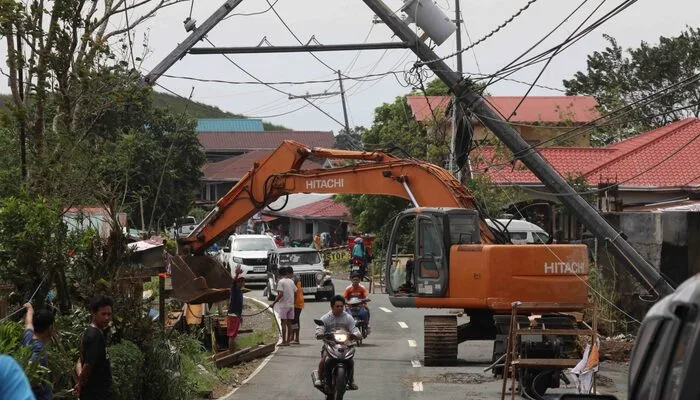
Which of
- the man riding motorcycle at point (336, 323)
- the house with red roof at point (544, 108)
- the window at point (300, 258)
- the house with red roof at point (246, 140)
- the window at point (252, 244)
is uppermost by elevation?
the house with red roof at point (246, 140)

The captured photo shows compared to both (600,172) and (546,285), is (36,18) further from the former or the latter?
(600,172)

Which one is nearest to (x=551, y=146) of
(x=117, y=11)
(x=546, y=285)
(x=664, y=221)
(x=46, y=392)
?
(x=664, y=221)

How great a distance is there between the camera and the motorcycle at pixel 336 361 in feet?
52.1

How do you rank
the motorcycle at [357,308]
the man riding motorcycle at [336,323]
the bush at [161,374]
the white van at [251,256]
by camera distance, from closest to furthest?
the bush at [161,374] < the man riding motorcycle at [336,323] < the motorcycle at [357,308] < the white van at [251,256]

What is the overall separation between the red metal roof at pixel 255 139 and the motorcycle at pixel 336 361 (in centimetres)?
9691

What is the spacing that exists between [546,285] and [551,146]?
94.5 ft

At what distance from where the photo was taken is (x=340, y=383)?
15.7 m

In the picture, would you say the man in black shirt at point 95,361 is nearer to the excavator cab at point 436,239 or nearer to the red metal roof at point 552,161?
the excavator cab at point 436,239

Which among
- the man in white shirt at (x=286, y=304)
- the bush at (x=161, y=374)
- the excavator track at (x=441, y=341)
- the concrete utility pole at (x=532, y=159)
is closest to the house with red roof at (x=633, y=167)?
the man in white shirt at (x=286, y=304)

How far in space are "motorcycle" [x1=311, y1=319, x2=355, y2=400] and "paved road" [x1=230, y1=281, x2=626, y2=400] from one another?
3.99 feet

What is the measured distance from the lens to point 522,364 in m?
15.7

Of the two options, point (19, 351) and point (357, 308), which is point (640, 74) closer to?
point (357, 308)

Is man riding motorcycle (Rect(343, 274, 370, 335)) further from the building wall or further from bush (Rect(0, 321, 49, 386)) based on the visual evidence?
bush (Rect(0, 321, 49, 386))

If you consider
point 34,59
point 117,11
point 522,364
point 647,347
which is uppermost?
point 117,11
